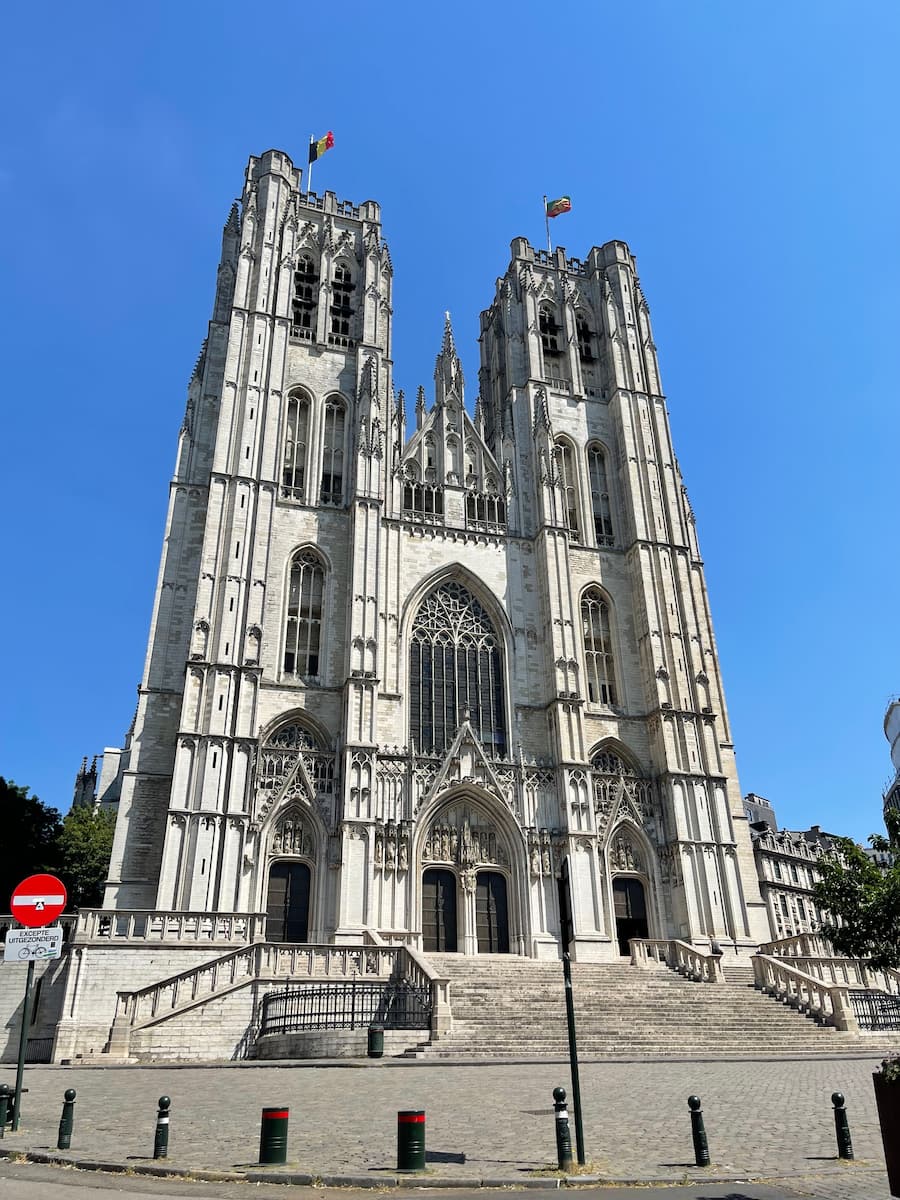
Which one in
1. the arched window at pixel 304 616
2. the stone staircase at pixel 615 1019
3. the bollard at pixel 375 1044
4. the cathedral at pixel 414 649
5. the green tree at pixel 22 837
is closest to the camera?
the bollard at pixel 375 1044

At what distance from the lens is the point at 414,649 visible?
3266 cm

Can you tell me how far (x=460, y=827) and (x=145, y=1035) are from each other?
541 inches

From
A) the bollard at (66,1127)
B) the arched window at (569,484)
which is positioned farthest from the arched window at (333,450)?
the bollard at (66,1127)

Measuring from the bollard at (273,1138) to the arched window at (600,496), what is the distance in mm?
31948

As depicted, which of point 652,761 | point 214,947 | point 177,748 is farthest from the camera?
point 652,761

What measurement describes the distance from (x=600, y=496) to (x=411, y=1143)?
33.8 metres

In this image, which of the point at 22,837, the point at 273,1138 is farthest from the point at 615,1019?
the point at 22,837

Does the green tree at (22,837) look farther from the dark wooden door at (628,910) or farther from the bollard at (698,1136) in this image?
the bollard at (698,1136)

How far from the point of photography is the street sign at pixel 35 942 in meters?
9.65

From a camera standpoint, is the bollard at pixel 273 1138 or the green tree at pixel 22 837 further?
the green tree at pixel 22 837

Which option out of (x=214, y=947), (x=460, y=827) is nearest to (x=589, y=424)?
(x=460, y=827)

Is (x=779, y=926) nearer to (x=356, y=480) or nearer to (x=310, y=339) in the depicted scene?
(x=356, y=480)

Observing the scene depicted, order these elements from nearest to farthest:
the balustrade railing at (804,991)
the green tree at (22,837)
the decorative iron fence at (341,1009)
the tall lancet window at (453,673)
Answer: the decorative iron fence at (341,1009), the balustrade railing at (804,991), the tall lancet window at (453,673), the green tree at (22,837)

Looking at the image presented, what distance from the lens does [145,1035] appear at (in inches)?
696
